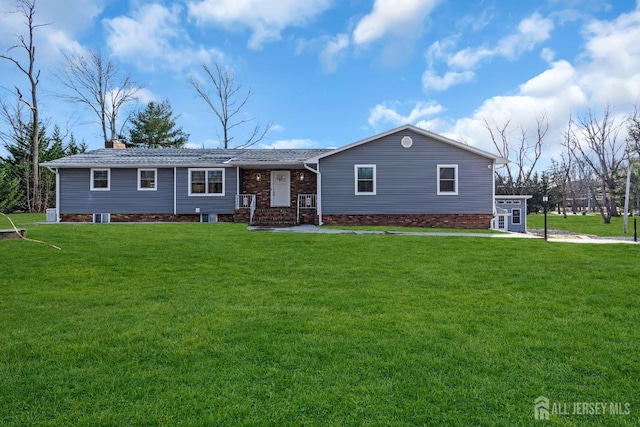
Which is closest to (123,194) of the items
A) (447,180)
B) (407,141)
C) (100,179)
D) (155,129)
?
(100,179)

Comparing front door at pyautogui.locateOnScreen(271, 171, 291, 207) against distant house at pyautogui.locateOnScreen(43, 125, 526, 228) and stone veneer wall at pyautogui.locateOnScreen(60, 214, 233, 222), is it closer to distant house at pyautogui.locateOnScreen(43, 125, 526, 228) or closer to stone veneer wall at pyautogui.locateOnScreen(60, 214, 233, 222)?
distant house at pyautogui.locateOnScreen(43, 125, 526, 228)

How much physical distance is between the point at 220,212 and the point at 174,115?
2189 cm

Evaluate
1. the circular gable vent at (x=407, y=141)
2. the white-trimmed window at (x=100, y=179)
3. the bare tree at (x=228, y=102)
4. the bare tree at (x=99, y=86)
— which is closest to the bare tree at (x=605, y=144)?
the circular gable vent at (x=407, y=141)

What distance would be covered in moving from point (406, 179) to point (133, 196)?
12.7 metres

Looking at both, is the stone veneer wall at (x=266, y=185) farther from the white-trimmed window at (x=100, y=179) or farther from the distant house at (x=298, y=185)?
the white-trimmed window at (x=100, y=179)

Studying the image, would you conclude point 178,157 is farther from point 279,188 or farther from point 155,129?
point 155,129

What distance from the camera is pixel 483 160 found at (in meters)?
15.7

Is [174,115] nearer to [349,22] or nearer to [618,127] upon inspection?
[349,22]

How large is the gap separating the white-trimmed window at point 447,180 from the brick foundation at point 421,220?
104cm

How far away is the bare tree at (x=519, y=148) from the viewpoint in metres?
32.8

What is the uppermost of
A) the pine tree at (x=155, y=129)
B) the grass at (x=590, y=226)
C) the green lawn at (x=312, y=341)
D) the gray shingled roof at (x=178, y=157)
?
the pine tree at (x=155, y=129)

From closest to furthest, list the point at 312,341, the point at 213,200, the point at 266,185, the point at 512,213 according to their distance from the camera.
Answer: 1. the point at 312,341
2. the point at 213,200
3. the point at 512,213
4. the point at 266,185

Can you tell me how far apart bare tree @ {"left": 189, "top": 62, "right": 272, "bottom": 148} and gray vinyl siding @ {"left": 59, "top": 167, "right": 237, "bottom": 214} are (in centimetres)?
1443

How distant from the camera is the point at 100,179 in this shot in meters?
17.2
